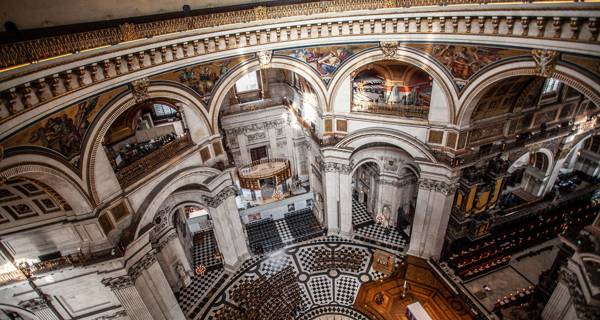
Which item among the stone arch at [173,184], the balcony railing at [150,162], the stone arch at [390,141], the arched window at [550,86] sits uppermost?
the arched window at [550,86]

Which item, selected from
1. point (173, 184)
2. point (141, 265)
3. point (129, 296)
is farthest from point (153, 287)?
point (173, 184)

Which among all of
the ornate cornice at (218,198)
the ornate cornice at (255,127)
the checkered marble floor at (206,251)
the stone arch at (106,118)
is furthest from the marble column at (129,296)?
the ornate cornice at (255,127)

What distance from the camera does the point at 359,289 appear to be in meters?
14.5

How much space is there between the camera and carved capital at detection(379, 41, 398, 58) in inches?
469

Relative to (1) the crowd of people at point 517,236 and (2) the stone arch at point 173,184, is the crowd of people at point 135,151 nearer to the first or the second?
(2) the stone arch at point 173,184

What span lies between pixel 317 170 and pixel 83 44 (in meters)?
12.3

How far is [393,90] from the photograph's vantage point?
15.7m

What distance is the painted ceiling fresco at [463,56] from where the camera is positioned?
406 inches

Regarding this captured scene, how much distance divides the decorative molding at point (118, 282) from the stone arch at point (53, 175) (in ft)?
8.34

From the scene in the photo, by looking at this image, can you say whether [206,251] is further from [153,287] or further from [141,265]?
[141,265]

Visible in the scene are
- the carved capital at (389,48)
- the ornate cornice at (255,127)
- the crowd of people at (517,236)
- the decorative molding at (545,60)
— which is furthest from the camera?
the ornate cornice at (255,127)

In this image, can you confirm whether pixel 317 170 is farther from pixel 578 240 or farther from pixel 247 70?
pixel 578 240

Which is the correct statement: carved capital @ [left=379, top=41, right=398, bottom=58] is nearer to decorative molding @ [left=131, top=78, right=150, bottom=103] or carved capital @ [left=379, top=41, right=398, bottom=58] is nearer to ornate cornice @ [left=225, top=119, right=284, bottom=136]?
ornate cornice @ [left=225, top=119, right=284, bottom=136]

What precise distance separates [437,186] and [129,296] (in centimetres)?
1286
